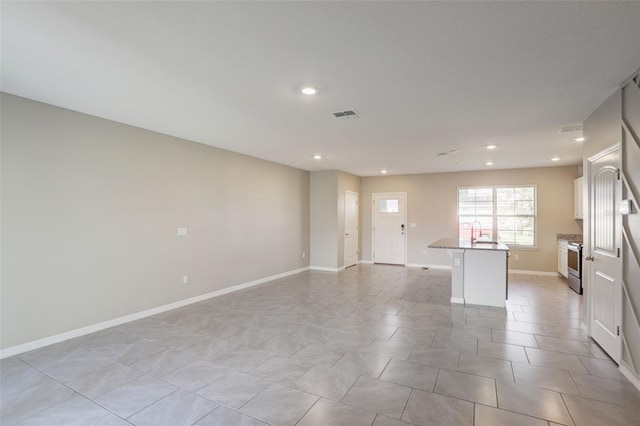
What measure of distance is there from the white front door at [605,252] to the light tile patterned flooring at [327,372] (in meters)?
0.27

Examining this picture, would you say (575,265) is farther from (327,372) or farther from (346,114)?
(327,372)

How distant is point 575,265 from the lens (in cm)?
581

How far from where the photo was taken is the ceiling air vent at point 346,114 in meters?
3.55

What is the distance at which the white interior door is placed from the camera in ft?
27.6

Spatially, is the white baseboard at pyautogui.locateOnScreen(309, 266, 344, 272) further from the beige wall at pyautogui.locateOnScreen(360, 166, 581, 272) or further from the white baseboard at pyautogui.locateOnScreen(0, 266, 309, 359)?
the white baseboard at pyautogui.locateOnScreen(0, 266, 309, 359)

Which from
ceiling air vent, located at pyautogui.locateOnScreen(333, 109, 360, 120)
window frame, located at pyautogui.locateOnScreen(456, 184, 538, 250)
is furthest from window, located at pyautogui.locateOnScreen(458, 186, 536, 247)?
ceiling air vent, located at pyautogui.locateOnScreen(333, 109, 360, 120)

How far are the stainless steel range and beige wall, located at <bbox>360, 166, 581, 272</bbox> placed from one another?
3.94 feet

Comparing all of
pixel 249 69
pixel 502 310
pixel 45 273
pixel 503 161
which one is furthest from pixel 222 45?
pixel 503 161

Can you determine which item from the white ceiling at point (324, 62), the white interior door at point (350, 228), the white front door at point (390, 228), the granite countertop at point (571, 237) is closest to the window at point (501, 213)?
the granite countertop at point (571, 237)

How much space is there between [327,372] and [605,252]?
3035 millimetres

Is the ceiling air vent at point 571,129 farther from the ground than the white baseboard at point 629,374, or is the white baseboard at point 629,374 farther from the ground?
the ceiling air vent at point 571,129

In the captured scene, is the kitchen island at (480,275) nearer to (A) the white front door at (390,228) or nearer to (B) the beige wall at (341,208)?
(B) the beige wall at (341,208)

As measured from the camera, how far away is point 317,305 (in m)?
4.89

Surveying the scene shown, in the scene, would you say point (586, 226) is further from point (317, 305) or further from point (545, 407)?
point (317, 305)
